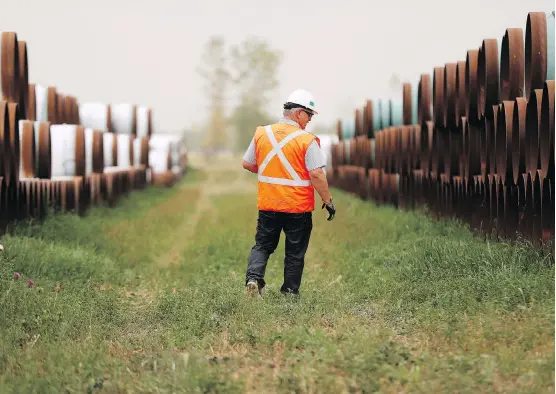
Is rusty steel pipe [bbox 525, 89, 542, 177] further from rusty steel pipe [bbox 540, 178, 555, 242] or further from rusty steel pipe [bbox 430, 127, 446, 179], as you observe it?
rusty steel pipe [bbox 430, 127, 446, 179]

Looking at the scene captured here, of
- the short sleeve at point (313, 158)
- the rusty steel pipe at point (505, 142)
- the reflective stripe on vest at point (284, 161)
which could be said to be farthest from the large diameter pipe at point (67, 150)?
the rusty steel pipe at point (505, 142)

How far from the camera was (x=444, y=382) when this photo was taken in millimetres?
4586

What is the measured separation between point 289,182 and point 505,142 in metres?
2.49

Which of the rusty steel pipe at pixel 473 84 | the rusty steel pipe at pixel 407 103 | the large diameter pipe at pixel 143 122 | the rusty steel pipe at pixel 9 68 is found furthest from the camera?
the large diameter pipe at pixel 143 122

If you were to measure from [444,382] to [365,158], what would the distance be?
15.5 meters

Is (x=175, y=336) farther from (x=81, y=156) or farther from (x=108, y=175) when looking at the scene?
(x=108, y=175)

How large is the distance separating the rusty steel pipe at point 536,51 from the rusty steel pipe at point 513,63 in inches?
9.9

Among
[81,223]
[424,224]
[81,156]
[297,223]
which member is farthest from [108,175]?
[297,223]

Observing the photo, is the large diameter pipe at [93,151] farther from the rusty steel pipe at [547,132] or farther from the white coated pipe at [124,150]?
the rusty steel pipe at [547,132]

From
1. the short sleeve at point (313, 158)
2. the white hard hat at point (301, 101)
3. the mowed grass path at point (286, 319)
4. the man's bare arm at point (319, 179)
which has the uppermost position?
the white hard hat at point (301, 101)

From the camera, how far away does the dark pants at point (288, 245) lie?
7.50 m

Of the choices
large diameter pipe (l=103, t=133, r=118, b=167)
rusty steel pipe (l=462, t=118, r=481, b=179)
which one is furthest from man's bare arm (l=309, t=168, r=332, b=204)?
large diameter pipe (l=103, t=133, r=118, b=167)

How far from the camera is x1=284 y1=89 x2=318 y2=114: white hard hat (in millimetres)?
7480

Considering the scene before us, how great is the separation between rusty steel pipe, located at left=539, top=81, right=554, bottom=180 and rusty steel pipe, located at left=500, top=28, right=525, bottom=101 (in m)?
1.09
